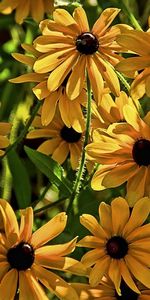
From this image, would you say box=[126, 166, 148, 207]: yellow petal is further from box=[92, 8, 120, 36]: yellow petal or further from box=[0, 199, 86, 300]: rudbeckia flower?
box=[92, 8, 120, 36]: yellow petal

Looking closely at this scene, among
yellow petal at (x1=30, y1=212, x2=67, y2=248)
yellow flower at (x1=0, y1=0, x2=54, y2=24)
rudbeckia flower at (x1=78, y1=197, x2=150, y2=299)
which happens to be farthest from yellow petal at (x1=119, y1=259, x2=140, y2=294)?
yellow flower at (x1=0, y1=0, x2=54, y2=24)

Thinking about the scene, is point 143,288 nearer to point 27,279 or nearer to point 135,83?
point 27,279

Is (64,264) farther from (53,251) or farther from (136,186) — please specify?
(136,186)

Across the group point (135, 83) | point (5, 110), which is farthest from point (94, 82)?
point (5, 110)

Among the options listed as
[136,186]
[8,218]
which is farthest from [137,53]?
[8,218]

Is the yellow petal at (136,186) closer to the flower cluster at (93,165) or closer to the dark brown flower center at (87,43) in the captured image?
the flower cluster at (93,165)

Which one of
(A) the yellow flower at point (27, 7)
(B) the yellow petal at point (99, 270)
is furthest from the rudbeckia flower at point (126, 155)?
(A) the yellow flower at point (27, 7)
